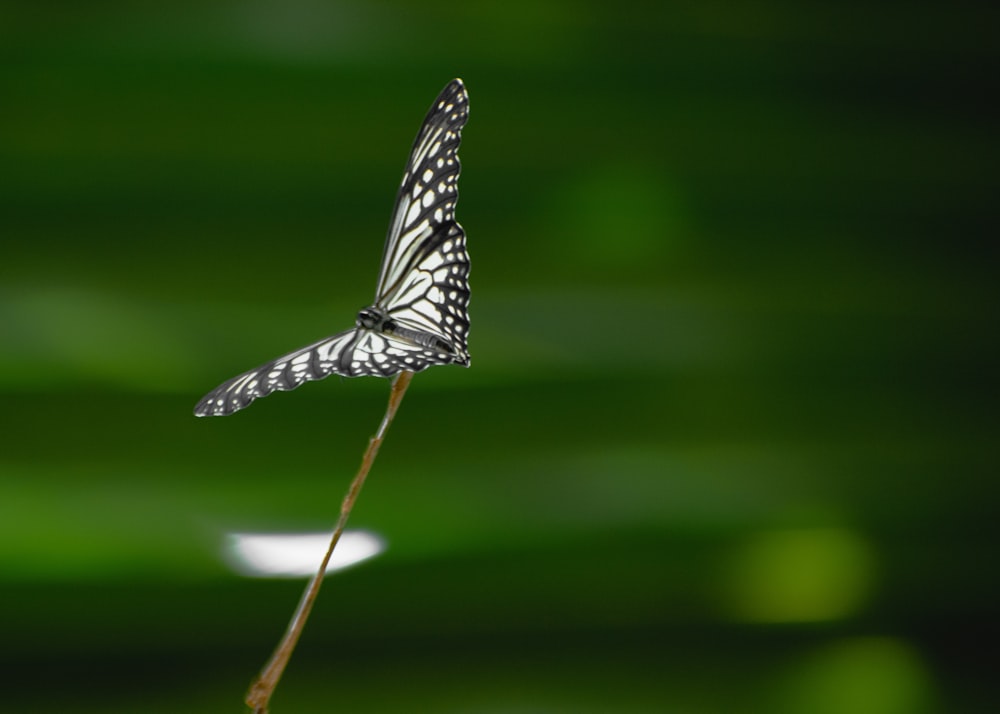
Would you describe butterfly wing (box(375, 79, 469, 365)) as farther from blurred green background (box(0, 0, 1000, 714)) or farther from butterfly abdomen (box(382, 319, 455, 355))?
blurred green background (box(0, 0, 1000, 714))

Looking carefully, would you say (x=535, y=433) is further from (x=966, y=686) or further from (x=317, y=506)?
(x=966, y=686)

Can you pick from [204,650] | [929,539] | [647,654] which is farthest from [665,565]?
[204,650]

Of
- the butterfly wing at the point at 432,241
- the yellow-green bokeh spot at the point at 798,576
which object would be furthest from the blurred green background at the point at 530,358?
the butterfly wing at the point at 432,241

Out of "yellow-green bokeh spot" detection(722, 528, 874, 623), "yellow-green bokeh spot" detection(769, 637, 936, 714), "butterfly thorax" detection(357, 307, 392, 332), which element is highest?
"butterfly thorax" detection(357, 307, 392, 332)

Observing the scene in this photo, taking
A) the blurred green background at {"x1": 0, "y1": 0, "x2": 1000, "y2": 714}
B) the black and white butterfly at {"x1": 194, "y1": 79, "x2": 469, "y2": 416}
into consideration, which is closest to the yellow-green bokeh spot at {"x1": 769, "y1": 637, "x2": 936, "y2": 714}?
the blurred green background at {"x1": 0, "y1": 0, "x2": 1000, "y2": 714}

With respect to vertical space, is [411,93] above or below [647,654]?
above

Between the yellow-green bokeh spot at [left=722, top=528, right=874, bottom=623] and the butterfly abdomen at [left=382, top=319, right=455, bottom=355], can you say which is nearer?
the butterfly abdomen at [left=382, top=319, right=455, bottom=355]

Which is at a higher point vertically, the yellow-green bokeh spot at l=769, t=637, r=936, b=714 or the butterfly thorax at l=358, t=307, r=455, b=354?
the butterfly thorax at l=358, t=307, r=455, b=354
